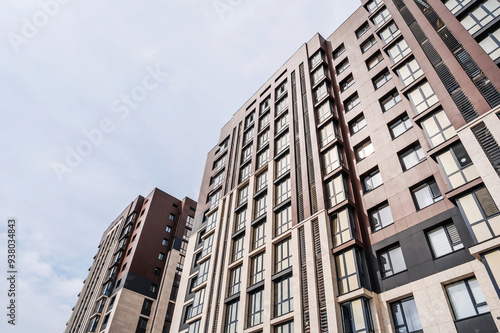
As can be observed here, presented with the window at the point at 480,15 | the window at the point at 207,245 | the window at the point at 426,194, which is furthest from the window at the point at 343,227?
the window at the point at 207,245

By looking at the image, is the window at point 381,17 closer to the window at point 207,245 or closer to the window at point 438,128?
the window at point 438,128

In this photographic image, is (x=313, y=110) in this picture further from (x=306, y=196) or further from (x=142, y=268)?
(x=142, y=268)

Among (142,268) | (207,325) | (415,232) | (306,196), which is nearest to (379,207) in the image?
(415,232)

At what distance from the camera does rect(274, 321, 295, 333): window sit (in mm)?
23875

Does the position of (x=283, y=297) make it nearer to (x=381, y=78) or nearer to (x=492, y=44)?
(x=381, y=78)

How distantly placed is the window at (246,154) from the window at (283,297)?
2128 cm

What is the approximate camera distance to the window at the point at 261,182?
126 feet

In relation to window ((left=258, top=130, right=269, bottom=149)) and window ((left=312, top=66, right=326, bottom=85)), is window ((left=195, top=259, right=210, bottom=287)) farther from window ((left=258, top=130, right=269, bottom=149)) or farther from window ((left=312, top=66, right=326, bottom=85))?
window ((left=312, top=66, right=326, bottom=85))

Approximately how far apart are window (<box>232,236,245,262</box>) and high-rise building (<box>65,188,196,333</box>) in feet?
84.4

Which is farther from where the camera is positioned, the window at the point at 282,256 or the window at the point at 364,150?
the window at the point at 364,150

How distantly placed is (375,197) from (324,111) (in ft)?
44.4

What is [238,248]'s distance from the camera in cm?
3531

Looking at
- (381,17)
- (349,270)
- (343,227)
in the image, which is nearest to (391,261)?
(349,270)

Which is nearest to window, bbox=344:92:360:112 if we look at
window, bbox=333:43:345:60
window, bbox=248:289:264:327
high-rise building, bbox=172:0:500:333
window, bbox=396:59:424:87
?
high-rise building, bbox=172:0:500:333
